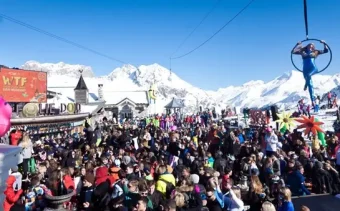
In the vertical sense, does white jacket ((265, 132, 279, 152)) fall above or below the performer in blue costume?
below

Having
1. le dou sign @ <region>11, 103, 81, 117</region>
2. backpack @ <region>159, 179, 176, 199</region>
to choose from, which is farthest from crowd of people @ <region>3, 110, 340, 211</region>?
le dou sign @ <region>11, 103, 81, 117</region>

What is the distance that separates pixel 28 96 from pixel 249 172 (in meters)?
26.0

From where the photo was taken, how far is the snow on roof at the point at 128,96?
6062 cm

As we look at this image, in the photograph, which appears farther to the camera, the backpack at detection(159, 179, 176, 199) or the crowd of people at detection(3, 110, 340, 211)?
the backpack at detection(159, 179, 176, 199)

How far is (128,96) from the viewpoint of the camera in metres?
63.4

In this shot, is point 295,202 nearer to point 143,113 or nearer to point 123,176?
point 123,176

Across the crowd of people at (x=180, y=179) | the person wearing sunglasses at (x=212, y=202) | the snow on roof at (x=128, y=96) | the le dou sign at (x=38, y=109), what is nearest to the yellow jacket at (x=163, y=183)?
the crowd of people at (x=180, y=179)

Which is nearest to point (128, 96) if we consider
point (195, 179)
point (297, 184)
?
point (297, 184)

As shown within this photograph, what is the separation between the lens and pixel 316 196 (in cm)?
841

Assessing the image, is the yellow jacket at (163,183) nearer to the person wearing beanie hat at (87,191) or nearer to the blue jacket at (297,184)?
the person wearing beanie hat at (87,191)

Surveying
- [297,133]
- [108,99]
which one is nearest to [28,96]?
[297,133]

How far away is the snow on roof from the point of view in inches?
2387

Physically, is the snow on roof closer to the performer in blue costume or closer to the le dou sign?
the le dou sign

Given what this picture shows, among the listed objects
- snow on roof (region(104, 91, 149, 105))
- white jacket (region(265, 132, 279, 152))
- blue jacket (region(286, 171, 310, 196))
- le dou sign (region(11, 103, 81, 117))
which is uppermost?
snow on roof (region(104, 91, 149, 105))
